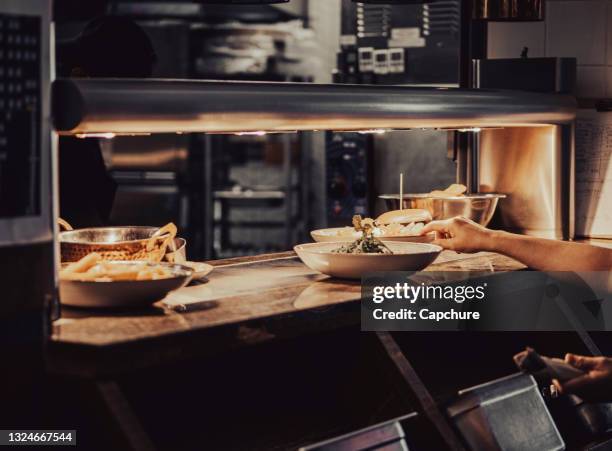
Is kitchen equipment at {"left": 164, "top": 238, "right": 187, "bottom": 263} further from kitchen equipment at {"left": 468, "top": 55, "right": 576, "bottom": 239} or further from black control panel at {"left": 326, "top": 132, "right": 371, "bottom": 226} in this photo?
black control panel at {"left": 326, "top": 132, "right": 371, "bottom": 226}

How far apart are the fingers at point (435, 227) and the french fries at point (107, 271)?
1000mm

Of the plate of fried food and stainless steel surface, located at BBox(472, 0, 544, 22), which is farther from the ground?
stainless steel surface, located at BBox(472, 0, 544, 22)

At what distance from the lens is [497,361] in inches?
130

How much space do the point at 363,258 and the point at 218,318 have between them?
0.57m

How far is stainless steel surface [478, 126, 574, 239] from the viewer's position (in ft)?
13.3

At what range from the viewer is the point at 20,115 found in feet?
6.52

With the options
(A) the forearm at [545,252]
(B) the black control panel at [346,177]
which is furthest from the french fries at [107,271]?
(B) the black control panel at [346,177]

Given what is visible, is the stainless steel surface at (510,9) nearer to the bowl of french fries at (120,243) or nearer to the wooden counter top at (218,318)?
the wooden counter top at (218,318)

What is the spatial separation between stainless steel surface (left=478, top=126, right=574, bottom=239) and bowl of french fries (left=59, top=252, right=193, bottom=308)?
2139 millimetres

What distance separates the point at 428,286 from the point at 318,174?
5042 millimetres

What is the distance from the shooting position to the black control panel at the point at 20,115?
1.95 meters

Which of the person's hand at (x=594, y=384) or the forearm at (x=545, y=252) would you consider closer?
the person's hand at (x=594, y=384)

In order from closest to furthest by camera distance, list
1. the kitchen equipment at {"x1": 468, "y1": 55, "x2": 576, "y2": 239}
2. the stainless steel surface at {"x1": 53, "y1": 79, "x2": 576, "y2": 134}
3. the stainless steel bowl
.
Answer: the stainless steel surface at {"x1": 53, "y1": 79, "x2": 576, "y2": 134}, the stainless steel bowl, the kitchen equipment at {"x1": 468, "y1": 55, "x2": 576, "y2": 239}

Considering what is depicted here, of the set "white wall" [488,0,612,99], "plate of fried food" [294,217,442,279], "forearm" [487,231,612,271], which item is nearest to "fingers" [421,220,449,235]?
"forearm" [487,231,612,271]
